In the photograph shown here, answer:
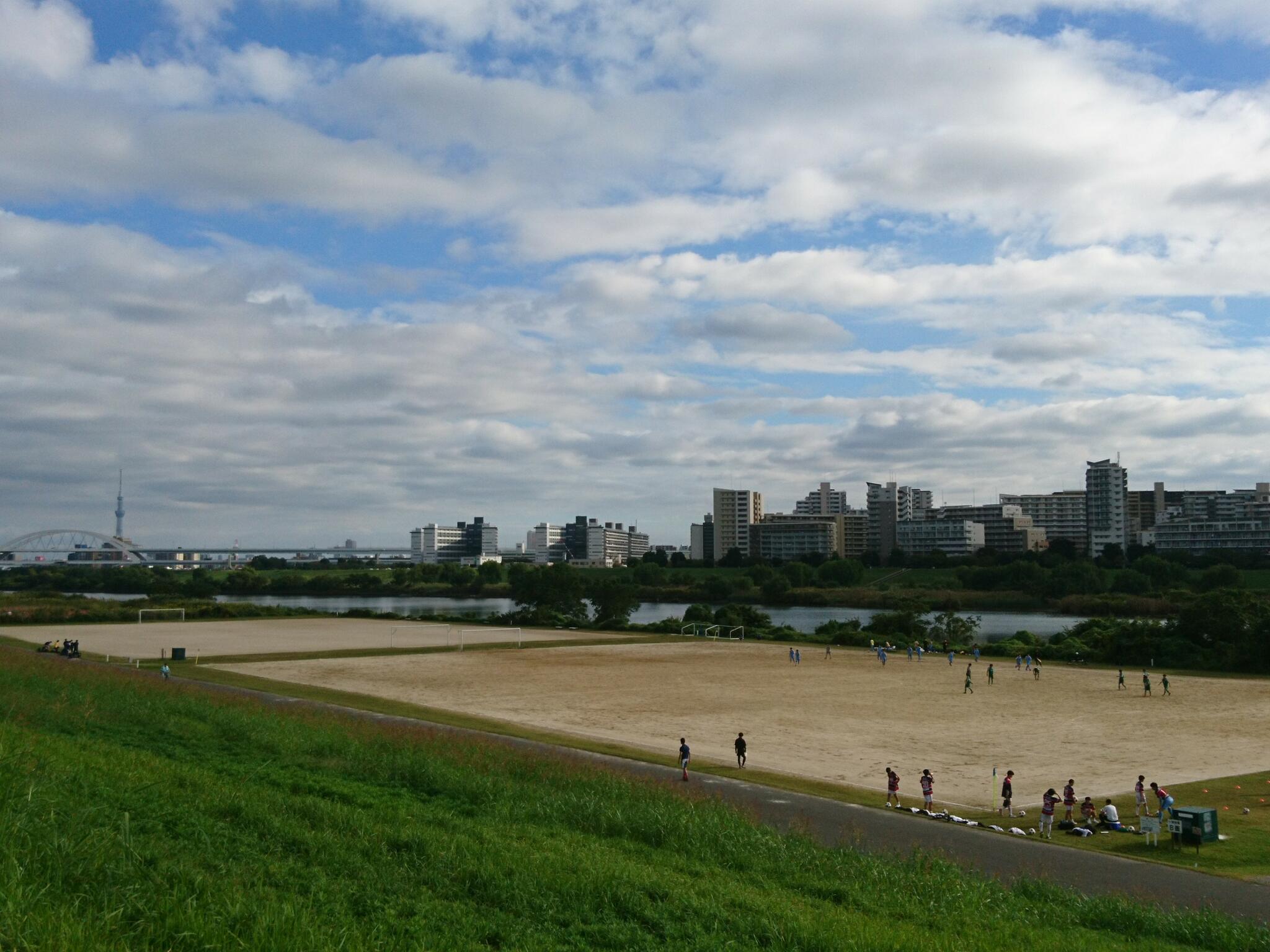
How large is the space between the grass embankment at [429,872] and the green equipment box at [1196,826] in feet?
22.8

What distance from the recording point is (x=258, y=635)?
73.6 m

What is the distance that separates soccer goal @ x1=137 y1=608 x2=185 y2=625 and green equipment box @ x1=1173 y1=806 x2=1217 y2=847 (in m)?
83.4

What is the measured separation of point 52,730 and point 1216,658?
5748 centimetres

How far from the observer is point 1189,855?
17594 millimetres

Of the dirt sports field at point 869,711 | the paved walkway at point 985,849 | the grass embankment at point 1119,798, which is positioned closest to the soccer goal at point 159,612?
the dirt sports field at point 869,711

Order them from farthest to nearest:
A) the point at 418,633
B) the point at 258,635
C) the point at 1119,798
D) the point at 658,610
→ the point at 658,610 < the point at 418,633 < the point at 258,635 < the point at 1119,798

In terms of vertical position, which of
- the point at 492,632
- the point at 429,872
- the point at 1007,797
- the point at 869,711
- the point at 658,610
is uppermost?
the point at 429,872

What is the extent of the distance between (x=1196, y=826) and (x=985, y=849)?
4.39 m

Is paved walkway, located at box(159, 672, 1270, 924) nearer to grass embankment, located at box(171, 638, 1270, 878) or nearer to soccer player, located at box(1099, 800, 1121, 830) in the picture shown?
grass embankment, located at box(171, 638, 1270, 878)

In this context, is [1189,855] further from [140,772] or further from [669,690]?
[669,690]

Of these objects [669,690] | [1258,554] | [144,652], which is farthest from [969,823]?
A: [1258,554]

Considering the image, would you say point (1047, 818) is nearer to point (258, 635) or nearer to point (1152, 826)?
point (1152, 826)

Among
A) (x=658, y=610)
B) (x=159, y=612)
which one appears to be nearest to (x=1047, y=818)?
(x=159, y=612)

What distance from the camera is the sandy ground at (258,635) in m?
62.9
